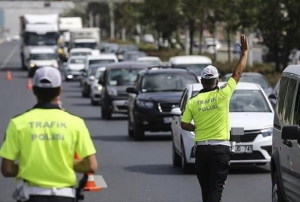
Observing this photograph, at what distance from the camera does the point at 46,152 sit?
7.18m

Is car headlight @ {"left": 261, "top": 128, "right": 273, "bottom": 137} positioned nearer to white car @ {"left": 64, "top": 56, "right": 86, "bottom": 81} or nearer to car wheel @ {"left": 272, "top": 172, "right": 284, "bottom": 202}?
Answer: car wheel @ {"left": 272, "top": 172, "right": 284, "bottom": 202}

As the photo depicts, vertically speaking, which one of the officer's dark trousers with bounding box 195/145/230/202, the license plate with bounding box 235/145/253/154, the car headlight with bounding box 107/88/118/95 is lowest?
the car headlight with bounding box 107/88/118/95

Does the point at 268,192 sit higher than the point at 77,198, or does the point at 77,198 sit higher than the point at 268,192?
the point at 77,198

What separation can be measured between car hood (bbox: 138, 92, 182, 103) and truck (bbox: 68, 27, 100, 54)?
5839 centimetres

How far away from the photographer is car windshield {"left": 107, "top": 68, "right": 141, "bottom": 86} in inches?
1280

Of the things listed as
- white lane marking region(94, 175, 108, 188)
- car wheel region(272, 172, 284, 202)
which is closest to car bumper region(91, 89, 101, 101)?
white lane marking region(94, 175, 108, 188)

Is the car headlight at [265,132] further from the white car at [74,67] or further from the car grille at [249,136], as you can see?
the white car at [74,67]

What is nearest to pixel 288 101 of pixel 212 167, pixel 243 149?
pixel 212 167

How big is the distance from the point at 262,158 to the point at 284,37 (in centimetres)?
2585

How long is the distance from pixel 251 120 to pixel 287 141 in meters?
6.44

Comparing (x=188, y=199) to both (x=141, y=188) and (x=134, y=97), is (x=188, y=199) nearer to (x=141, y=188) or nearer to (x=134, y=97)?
(x=141, y=188)

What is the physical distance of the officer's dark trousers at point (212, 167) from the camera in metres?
11.2

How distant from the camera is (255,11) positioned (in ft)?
145

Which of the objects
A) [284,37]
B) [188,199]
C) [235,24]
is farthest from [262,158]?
[235,24]
